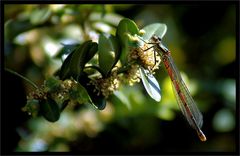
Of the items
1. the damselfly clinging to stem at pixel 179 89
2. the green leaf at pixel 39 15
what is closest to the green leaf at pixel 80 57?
the damselfly clinging to stem at pixel 179 89

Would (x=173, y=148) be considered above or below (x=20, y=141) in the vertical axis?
below

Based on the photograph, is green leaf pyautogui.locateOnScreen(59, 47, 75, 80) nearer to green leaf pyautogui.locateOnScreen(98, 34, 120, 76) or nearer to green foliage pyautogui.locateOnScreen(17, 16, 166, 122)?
green foliage pyautogui.locateOnScreen(17, 16, 166, 122)

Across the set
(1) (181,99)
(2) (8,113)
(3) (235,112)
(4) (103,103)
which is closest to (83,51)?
(4) (103,103)

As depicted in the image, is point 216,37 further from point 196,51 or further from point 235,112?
point 235,112

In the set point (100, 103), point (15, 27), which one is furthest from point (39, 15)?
point (100, 103)

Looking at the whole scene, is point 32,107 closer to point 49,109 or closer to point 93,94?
point 49,109

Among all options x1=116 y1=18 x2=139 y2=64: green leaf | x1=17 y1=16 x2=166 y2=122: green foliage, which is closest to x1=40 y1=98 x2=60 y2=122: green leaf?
x1=17 y1=16 x2=166 y2=122: green foliage

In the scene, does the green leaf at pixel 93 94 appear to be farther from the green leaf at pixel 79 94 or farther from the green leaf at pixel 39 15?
the green leaf at pixel 39 15
